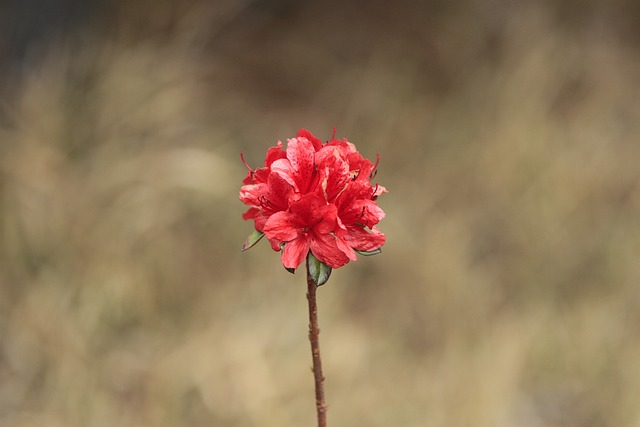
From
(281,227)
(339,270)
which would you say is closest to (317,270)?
(281,227)

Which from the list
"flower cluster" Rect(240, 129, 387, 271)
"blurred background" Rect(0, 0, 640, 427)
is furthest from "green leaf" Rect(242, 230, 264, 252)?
A: "blurred background" Rect(0, 0, 640, 427)

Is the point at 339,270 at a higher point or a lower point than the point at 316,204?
higher

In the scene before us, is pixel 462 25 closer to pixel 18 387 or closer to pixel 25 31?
pixel 25 31

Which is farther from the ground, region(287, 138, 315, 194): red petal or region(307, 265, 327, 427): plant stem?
region(287, 138, 315, 194): red petal

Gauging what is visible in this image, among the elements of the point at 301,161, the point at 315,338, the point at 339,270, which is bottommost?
the point at 315,338

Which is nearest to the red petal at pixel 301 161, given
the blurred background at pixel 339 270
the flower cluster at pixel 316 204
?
the flower cluster at pixel 316 204

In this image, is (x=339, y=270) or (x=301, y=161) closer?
(x=301, y=161)

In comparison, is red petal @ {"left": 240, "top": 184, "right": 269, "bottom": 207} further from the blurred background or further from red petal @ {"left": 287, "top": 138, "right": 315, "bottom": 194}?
the blurred background

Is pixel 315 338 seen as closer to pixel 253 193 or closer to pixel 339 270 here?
pixel 253 193
